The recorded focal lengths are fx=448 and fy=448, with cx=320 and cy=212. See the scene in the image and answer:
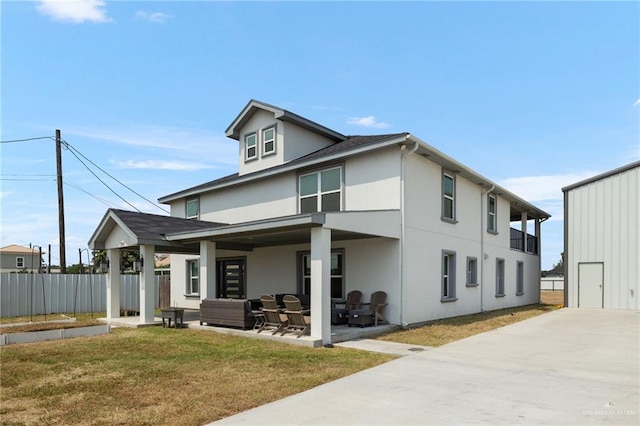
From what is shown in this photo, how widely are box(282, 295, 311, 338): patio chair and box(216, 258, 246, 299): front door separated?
674 cm

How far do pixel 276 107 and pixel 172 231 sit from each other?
18.8ft

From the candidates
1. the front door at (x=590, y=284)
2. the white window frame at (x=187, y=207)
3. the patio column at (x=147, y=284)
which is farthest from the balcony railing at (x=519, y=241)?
the patio column at (x=147, y=284)

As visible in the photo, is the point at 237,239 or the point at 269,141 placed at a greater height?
the point at 269,141

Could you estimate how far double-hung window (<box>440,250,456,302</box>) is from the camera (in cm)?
1505

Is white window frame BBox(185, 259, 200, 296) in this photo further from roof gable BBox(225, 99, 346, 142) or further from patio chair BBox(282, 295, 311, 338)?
patio chair BBox(282, 295, 311, 338)

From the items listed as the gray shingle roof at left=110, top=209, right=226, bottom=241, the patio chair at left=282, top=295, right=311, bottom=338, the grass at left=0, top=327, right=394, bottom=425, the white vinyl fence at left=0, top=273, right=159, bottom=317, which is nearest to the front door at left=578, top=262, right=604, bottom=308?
the patio chair at left=282, top=295, right=311, bottom=338

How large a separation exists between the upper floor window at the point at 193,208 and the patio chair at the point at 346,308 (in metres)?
8.97

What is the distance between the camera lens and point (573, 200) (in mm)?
21391

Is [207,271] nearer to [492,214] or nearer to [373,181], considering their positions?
[373,181]

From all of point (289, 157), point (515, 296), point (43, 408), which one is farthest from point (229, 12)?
point (515, 296)

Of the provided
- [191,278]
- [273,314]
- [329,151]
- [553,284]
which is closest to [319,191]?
[329,151]

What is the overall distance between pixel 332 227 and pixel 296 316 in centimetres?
240

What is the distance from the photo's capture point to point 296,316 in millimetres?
10688

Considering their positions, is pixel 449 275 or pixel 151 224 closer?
pixel 151 224
